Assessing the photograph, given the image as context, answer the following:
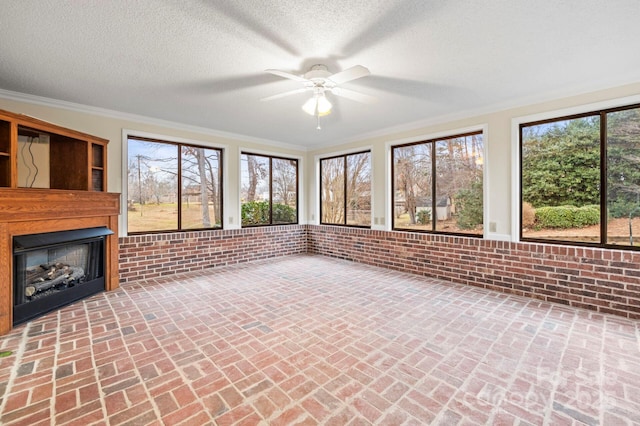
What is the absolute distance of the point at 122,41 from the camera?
2492 millimetres

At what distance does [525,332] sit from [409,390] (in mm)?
1657

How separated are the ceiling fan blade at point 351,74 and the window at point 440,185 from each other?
9.38 feet

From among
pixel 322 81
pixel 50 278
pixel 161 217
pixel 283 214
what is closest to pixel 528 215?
pixel 322 81

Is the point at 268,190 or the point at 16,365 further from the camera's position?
the point at 268,190

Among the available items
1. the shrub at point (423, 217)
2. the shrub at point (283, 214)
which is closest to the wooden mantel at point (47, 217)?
the shrub at point (283, 214)

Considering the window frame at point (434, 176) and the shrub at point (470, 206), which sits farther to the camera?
the shrub at point (470, 206)

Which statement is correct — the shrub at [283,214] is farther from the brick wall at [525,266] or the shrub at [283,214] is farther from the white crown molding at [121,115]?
the brick wall at [525,266]

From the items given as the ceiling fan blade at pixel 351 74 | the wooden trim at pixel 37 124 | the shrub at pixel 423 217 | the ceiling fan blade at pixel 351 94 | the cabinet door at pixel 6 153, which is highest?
the ceiling fan blade at pixel 351 94

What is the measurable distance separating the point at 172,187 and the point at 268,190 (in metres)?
2.09

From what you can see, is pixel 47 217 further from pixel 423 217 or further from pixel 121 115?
pixel 423 217

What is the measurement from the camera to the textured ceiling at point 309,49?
2.09 metres

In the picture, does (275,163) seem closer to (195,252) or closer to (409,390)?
(195,252)

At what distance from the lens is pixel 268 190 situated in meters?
6.64

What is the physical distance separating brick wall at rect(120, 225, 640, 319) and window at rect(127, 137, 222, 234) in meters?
0.29
